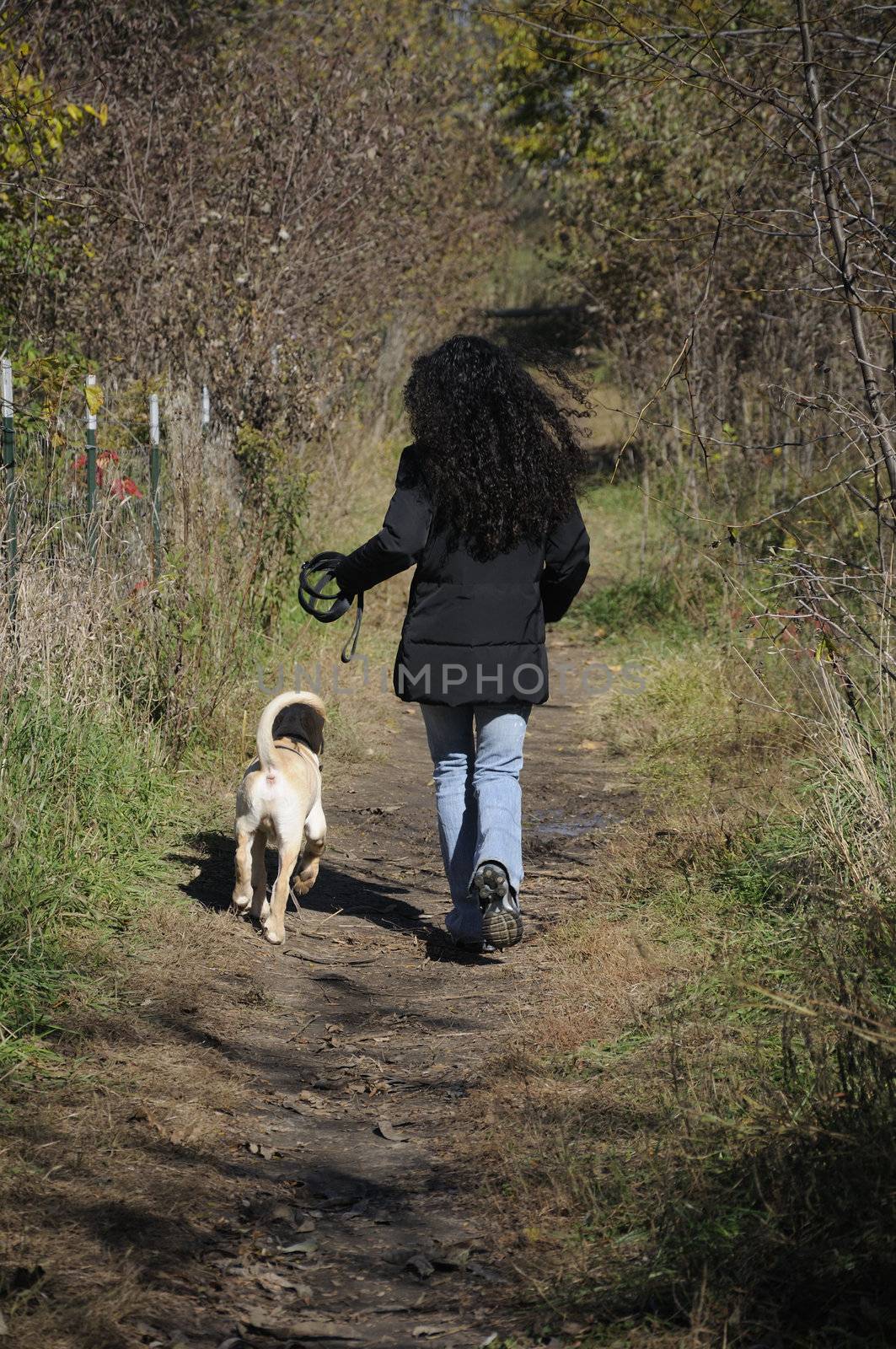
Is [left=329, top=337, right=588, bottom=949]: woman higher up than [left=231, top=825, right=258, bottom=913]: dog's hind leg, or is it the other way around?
[left=329, top=337, right=588, bottom=949]: woman

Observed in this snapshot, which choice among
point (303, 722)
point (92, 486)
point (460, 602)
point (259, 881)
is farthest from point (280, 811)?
point (92, 486)

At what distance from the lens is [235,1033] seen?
424 centimetres

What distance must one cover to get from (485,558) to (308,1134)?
1.97 meters

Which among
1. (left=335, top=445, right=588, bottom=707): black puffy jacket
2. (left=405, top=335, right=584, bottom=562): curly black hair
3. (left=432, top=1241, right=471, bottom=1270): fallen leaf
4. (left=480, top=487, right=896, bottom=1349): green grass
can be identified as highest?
(left=405, top=335, right=584, bottom=562): curly black hair

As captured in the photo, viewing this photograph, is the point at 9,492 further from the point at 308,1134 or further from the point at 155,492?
the point at 308,1134

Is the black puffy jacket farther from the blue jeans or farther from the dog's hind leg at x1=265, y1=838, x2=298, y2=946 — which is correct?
the dog's hind leg at x1=265, y1=838, x2=298, y2=946

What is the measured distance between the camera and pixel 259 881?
5176mm

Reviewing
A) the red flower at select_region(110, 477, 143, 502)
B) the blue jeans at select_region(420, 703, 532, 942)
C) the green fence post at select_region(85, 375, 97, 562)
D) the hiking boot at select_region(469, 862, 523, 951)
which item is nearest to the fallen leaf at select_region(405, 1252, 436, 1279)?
the hiking boot at select_region(469, 862, 523, 951)

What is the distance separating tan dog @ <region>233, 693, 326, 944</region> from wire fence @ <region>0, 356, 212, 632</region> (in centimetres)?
122

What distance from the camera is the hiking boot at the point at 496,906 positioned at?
471 centimetres

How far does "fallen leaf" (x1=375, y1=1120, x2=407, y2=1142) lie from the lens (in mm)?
3604

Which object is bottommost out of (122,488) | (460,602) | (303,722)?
(303,722)

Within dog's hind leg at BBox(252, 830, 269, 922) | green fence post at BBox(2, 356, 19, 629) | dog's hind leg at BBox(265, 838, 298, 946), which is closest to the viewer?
dog's hind leg at BBox(265, 838, 298, 946)

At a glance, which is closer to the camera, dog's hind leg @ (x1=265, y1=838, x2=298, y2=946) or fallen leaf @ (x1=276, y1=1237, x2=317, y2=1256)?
fallen leaf @ (x1=276, y1=1237, x2=317, y2=1256)
